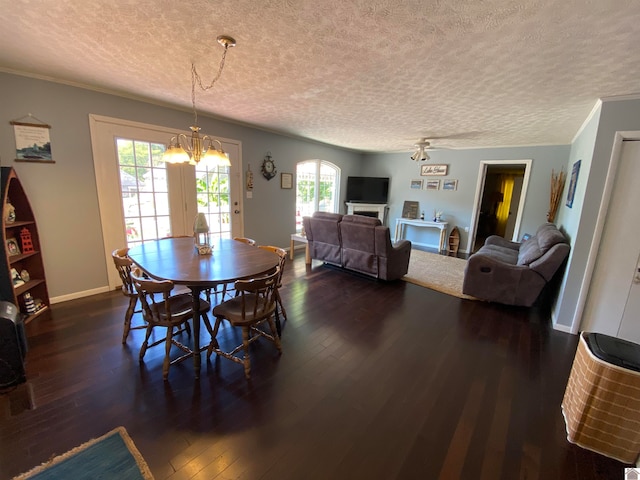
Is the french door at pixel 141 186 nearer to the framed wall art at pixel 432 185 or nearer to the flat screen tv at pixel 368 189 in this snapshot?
the flat screen tv at pixel 368 189

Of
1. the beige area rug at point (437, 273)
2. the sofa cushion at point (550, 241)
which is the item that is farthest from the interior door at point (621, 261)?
the beige area rug at point (437, 273)

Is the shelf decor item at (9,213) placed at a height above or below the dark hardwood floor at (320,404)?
above

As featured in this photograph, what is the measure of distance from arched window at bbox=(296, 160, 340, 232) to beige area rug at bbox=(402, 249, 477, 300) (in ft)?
7.77

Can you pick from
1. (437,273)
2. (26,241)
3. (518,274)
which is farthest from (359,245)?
(26,241)

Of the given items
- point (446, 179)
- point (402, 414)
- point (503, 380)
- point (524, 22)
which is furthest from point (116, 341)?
point (446, 179)

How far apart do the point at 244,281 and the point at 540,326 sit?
3.26 metres

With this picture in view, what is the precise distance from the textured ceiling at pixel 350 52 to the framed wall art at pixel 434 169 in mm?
2967

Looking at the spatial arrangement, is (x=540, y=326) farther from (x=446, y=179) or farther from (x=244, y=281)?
(x=446, y=179)

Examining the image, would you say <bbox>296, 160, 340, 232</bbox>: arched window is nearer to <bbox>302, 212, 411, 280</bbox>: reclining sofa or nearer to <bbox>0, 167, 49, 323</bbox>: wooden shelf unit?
<bbox>302, 212, 411, 280</bbox>: reclining sofa

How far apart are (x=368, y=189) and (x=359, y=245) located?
3.55m

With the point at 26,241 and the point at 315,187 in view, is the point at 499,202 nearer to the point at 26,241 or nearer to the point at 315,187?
the point at 315,187

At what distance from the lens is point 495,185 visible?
26.6ft

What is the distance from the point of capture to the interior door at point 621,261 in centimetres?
241

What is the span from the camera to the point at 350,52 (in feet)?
6.39
